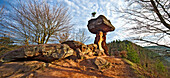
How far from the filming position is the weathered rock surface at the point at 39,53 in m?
4.08

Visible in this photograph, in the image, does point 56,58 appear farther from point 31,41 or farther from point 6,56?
point 31,41

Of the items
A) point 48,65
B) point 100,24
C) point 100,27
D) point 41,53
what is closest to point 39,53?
point 41,53

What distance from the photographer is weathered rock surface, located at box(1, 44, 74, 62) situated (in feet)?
13.4

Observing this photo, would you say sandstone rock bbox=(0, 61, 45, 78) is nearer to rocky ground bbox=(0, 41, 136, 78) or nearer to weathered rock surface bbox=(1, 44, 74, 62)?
rocky ground bbox=(0, 41, 136, 78)

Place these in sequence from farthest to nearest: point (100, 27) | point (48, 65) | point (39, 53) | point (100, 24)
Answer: point (100, 27), point (100, 24), point (39, 53), point (48, 65)

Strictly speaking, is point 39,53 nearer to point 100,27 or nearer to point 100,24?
point 100,24

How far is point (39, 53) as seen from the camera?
14.8 ft

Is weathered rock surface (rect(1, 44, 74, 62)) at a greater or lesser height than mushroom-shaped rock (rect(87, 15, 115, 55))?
lesser

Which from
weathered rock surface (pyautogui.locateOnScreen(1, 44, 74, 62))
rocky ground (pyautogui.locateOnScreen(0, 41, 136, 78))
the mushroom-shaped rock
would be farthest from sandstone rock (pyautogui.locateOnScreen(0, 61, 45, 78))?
the mushroom-shaped rock

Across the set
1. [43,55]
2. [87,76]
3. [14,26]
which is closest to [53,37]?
[14,26]

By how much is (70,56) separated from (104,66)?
8.91 ft

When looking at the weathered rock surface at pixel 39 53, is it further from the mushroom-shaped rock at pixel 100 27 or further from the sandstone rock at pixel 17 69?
the mushroom-shaped rock at pixel 100 27

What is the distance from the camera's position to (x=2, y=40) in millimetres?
5551

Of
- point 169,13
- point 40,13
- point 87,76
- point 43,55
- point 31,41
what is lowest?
point 87,76
